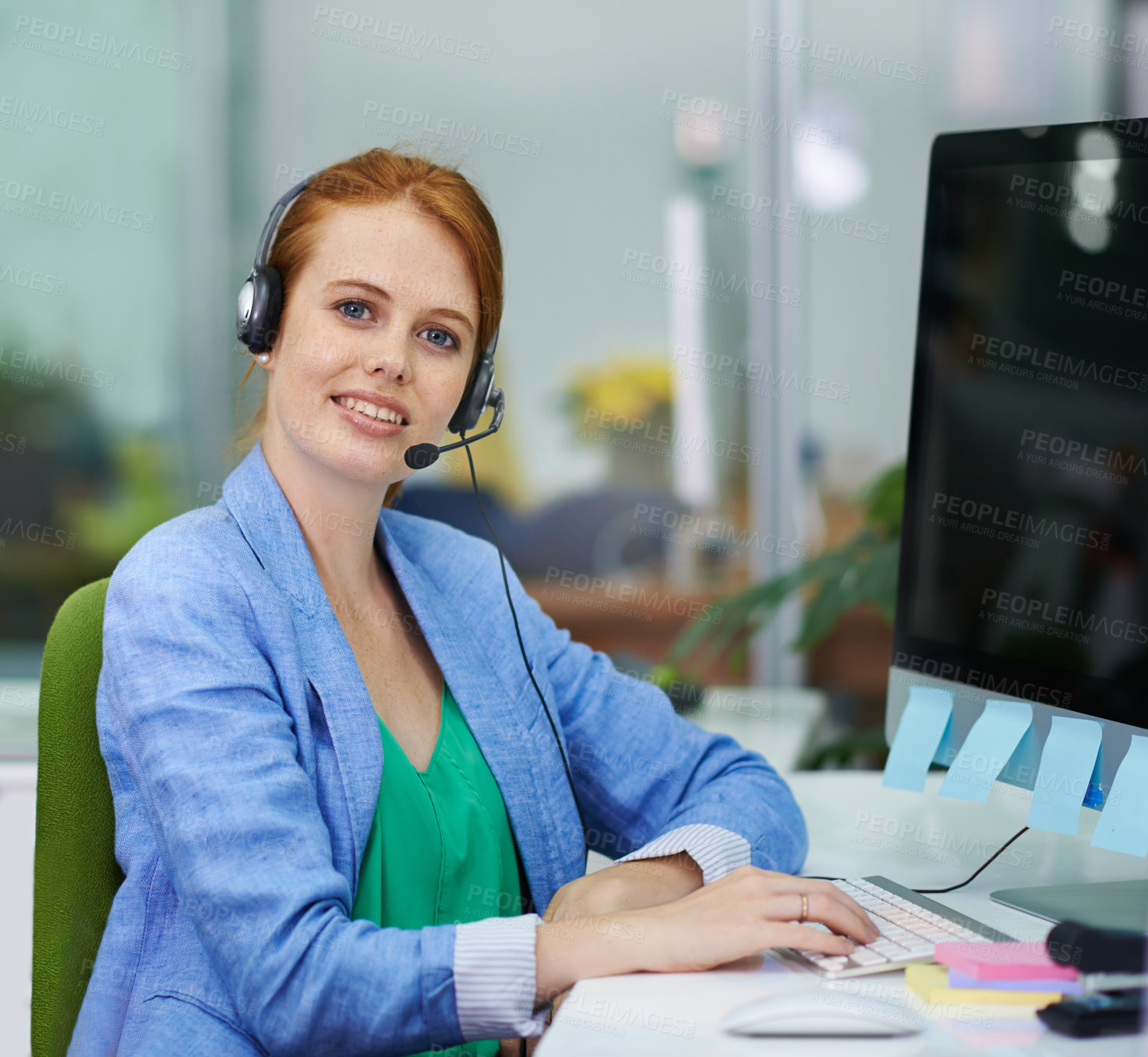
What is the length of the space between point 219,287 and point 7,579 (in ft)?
2.92

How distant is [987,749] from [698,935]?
0.35 m

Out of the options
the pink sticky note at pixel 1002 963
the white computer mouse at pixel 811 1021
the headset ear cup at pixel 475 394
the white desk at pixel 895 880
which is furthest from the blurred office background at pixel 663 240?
the white computer mouse at pixel 811 1021

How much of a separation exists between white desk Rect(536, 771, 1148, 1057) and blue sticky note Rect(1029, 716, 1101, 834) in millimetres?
84

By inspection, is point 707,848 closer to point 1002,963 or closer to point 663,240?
point 1002,963

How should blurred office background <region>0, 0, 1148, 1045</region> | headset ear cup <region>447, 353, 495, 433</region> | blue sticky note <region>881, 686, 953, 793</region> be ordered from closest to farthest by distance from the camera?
blue sticky note <region>881, 686, 953, 793</region> → headset ear cup <region>447, 353, 495, 433</region> → blurred office background <region>0, 0, 1148, 1045</region>

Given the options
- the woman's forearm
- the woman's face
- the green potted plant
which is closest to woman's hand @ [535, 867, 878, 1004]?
the woman's forearm

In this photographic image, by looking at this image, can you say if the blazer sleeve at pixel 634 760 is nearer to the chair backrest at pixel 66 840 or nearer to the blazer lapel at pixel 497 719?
the blazer lapel at pixel 497 719

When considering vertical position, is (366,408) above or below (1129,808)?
above

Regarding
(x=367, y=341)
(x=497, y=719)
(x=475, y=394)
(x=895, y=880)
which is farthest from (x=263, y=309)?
(x=895, y=880)

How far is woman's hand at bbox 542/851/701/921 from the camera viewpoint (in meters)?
0.89

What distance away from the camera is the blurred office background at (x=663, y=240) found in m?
2.75

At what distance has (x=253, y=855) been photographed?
0.75 meters

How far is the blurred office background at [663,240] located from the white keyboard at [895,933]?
2001 mm

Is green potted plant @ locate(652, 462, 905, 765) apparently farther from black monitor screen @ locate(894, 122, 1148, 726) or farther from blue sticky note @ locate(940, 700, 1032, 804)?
blue sticky note @ locate(940, 700, 1032, 804)
